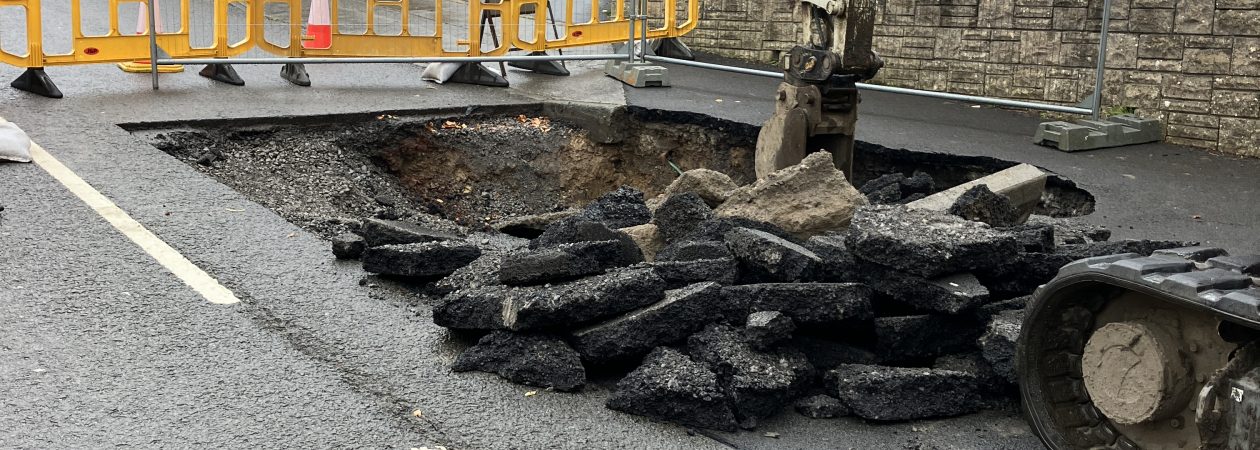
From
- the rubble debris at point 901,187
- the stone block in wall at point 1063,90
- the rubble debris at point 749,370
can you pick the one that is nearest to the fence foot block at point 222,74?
the rubble debris at point 901,187

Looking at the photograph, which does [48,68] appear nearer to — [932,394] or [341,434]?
[341,434]

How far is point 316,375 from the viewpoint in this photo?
466 centimetres

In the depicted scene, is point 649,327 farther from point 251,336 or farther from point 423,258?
point 251,336

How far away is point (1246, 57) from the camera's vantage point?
31.2 feet

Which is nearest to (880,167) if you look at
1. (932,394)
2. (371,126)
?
(371,126)

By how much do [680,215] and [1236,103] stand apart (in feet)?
19.3

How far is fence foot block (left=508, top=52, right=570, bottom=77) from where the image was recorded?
1298 cm

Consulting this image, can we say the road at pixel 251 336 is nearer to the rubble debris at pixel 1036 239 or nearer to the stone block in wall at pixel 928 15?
the rubble debris at pixel 1036 239

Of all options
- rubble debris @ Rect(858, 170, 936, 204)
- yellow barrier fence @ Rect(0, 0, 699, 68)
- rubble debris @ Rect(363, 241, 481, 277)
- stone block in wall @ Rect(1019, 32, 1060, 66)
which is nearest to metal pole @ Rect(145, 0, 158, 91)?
yellow barrier fence @ Rect(0, 0, 699, 68)

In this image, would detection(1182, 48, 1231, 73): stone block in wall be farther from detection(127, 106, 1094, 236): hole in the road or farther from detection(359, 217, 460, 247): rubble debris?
detection(359, 217, 460, 247): rubble debris

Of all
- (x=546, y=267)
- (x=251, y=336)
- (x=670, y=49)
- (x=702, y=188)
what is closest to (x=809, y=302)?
(x=546, y=267)

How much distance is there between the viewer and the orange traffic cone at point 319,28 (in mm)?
11812

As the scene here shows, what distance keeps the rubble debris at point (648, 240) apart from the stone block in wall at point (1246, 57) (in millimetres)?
5817

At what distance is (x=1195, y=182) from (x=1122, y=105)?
5.69 feet
